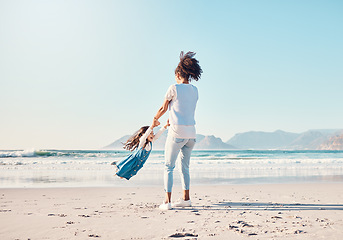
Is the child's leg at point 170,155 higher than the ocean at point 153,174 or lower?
higher

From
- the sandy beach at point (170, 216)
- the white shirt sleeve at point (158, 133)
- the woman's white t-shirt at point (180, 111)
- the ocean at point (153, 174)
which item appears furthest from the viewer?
the ocean at point (153, 174)

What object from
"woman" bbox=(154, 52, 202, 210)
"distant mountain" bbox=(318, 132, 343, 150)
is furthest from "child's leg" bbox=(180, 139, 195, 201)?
"distant mountain" bbox=(318, 132, 343, 150)

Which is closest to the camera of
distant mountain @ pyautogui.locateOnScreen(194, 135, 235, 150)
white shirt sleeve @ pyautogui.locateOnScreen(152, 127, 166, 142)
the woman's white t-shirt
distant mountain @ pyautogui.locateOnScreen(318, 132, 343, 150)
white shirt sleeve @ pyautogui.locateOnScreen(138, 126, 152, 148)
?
the woman's white t-shirt

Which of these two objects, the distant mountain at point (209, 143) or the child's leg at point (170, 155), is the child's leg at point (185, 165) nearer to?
the child's leg at point (170, 155)

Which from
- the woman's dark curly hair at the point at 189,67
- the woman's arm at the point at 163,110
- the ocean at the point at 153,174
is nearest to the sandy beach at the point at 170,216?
the woman's arm at the point at 163,110

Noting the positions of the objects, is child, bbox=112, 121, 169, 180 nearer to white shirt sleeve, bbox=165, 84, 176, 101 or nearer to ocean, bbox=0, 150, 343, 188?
white shirt sleeve, bbox=165, 84, 176, 101

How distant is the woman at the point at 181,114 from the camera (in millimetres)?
4676

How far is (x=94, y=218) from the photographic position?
4031 millimetres

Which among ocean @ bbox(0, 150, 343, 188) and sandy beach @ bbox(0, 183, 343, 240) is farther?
ocean @ bbox(0, 150, 343, 188)

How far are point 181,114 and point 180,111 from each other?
5 centimetres

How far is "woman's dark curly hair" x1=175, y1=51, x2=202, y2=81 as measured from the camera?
4832 millimetres

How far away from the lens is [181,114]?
4.68 metres

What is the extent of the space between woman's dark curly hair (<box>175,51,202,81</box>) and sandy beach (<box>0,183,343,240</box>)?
1993mm

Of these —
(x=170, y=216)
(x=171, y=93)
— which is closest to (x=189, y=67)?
(x=171, y=93)
